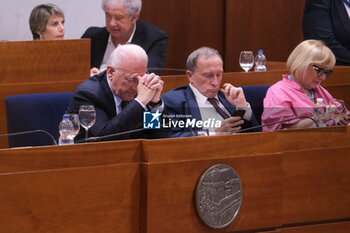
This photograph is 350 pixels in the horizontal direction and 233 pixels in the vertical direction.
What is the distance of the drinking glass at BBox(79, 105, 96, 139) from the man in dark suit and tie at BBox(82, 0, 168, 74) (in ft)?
4.28

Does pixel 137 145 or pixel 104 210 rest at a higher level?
pixel 137 145

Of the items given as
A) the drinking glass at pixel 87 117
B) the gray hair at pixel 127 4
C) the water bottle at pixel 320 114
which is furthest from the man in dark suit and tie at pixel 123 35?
the water bottle at pixel 320 114

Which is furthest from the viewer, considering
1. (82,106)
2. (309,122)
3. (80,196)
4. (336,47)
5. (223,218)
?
(336,47)

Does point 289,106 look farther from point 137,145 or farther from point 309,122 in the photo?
point 137,145

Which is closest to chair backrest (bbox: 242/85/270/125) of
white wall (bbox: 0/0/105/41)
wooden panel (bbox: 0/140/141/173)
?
wooden panel (bbox: 0/140/141/173)

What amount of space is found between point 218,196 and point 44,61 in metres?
1.68

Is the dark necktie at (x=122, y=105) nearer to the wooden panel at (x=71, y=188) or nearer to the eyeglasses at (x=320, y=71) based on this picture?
the wooden panel at (x=71, y=188)

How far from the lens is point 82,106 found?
103 inches

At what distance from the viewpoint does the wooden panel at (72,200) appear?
1.84 meters

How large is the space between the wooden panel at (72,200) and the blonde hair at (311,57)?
147cm

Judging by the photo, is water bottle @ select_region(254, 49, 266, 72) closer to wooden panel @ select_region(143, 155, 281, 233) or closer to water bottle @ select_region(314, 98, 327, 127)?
water bottle @ select_region(314, 98, 327, 127)

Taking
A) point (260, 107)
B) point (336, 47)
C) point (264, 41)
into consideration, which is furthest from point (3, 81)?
point (264, 41)

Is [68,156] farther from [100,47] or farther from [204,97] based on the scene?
[100,47]

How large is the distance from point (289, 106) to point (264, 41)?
9.60 ft
